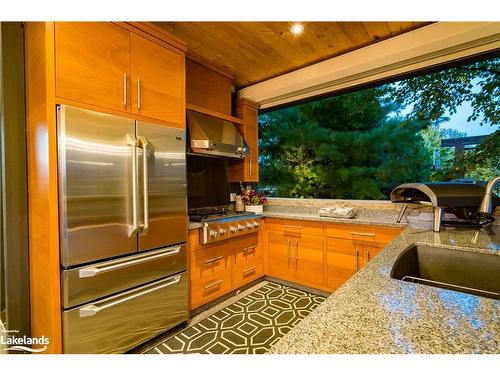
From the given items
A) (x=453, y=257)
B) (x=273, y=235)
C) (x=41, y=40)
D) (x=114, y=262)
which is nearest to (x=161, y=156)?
(x=114, y=262)

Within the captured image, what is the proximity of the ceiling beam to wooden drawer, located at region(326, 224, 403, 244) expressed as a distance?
5.29 feet

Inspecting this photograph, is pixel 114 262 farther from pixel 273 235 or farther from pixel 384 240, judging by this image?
pixel 384 240

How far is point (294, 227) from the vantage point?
2770 millimetres

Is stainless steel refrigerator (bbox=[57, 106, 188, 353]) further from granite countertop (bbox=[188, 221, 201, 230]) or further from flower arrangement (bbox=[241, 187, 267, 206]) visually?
flower arrangement (bbox=[241, 187, 267, 206])

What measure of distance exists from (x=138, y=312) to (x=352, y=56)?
3.11 meters

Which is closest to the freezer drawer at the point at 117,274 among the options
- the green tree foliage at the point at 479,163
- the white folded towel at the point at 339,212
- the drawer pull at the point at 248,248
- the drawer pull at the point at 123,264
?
the drawer pull at the point at 123,264

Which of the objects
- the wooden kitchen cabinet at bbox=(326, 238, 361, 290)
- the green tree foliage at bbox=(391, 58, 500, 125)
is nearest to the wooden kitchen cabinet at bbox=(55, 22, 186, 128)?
the wooden kitchen cabinet at bbox=(326, 238, 361, 290)

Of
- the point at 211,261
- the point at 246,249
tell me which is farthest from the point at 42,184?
the point at 246,249

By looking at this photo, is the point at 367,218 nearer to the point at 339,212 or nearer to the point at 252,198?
the point at 339,212

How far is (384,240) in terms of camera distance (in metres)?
2.25

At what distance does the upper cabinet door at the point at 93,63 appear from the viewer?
4.63ft

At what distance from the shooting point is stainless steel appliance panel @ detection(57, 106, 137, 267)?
4.60ft
